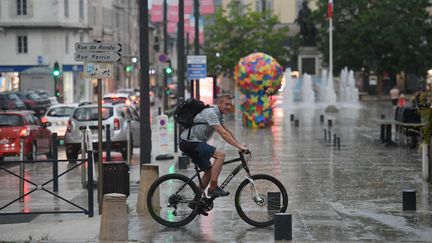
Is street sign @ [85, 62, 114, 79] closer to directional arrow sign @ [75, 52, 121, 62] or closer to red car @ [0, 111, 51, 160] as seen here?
directional arrow sign @ [75, 52, 121, 62]

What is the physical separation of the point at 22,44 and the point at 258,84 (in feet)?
113

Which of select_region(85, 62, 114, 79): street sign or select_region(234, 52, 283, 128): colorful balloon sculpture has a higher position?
select_region(85, 62, 114, 79): street sign

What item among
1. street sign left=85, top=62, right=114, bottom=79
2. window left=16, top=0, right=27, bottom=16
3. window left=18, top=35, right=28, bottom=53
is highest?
window left=16, top=0, right=27, bottom=16

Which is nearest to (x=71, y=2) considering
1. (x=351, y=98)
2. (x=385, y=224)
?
(x=351, y=98)

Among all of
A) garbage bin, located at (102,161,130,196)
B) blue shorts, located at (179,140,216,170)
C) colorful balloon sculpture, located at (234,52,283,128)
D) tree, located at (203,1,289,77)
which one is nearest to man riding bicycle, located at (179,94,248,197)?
blue shorts, located at (179,140,216,170)

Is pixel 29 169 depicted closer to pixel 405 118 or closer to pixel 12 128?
pixel 12 128

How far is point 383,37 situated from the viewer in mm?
85312

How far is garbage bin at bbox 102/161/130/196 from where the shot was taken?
1517 centimetres

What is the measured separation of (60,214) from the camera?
1587 cm

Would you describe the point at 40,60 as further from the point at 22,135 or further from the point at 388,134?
the point at 22,135

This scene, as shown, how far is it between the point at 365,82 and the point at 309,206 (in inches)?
3395

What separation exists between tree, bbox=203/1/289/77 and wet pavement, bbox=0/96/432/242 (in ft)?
166

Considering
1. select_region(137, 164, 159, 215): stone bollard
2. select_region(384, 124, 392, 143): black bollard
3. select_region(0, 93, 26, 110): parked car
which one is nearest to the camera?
select_region(137, 164, 159, 215): stone bollard

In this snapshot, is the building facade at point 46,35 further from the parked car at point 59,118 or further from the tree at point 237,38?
the parked car at point 59,118
